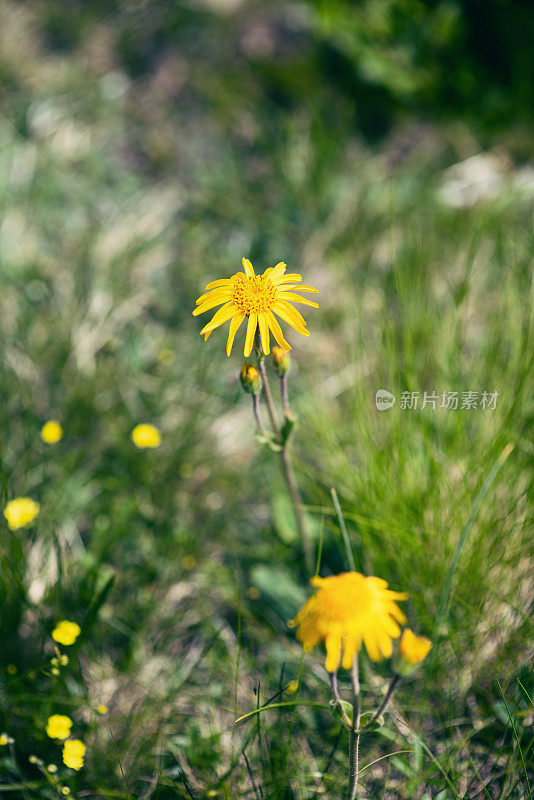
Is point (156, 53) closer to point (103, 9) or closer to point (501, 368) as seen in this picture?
point (103, 9)

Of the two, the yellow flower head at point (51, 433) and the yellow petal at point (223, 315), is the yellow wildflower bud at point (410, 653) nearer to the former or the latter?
the yellow petal at point (223, 315)

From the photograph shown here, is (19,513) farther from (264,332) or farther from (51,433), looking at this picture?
(264,332)

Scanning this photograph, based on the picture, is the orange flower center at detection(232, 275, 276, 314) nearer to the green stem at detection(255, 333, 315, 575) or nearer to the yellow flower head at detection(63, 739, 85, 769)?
the green stem at detection(255, 333, 315, 575)

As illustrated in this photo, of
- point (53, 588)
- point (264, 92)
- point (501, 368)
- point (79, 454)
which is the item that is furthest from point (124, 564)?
point (264, 92)

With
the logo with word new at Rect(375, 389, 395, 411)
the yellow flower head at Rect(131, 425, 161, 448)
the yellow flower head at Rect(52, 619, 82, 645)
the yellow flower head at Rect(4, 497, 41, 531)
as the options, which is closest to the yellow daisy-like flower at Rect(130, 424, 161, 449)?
the yellow flower head at Rect(131, 425, 161, 448)

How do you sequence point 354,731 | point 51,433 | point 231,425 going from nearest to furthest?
point 354,731
point 51,433
point 231,425

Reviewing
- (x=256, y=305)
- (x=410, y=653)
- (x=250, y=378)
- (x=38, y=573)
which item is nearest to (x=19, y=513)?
(x=38, y=573)
